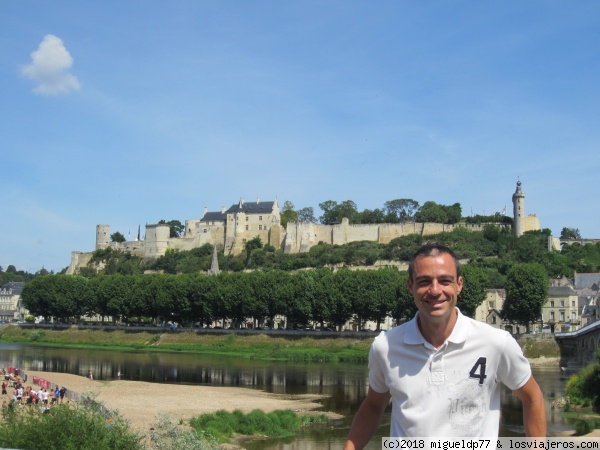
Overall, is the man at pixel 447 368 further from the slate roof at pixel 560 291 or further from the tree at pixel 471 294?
the slate roof at pixel 560 291

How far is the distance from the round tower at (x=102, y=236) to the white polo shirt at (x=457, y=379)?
12280 cm

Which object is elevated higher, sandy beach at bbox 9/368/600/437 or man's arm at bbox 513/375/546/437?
man's arm at bbox 513/375/546/437

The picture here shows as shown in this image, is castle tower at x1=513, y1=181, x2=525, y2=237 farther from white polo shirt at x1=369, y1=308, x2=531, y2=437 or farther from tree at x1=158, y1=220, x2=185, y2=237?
white polo shirt at x1=369, y1=308, x2=531, y2=437

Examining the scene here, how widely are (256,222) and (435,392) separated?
103541 millimetres

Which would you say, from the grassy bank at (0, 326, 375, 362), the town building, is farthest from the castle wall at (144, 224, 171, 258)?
the grassy bank at (0, 326, 375, 362)

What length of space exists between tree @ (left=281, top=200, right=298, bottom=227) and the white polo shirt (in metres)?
107

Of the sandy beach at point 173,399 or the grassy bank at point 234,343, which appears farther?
the grassy bank at point 234,343

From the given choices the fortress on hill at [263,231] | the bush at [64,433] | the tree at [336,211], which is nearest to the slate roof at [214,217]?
the fortress on hill at [263,231]

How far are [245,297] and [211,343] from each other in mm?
5015

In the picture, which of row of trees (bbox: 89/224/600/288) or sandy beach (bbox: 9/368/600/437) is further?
row of trees (bbox: 89/224/600/288)

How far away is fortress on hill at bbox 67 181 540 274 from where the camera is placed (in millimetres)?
99500

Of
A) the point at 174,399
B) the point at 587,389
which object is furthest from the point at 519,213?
the point at 174,399

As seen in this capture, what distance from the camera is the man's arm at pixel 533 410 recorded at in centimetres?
376

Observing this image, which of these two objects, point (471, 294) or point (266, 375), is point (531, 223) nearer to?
point (471, 294)
